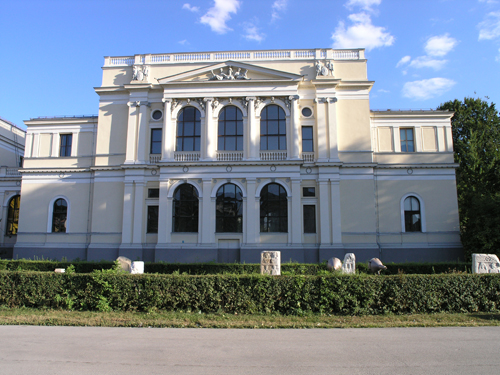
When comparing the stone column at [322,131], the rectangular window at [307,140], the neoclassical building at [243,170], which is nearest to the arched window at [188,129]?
the neoclassical building at [243,170]

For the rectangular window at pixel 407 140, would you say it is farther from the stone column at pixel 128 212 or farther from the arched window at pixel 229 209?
the stone column at pixel 128 212

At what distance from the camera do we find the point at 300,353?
871cm

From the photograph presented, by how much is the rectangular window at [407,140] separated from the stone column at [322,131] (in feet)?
23.2

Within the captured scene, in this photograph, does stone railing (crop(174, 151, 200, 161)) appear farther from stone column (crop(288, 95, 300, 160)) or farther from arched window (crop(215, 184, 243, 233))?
stone column (crop(288, 95, 300, 160))

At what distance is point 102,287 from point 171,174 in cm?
1638

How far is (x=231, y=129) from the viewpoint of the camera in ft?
98.2

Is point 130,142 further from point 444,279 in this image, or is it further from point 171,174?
point 444,279

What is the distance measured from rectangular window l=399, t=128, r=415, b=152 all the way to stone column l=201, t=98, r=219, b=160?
53.8ft

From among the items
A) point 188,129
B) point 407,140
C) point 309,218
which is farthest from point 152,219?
point 407,140

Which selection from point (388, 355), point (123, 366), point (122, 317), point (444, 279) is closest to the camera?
point (123, 366)

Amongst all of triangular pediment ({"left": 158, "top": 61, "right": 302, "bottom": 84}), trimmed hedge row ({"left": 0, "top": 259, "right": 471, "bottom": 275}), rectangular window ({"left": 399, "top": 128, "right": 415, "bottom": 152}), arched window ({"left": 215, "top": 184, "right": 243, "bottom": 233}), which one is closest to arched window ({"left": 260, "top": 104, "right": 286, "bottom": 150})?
triangular pediment ({"left": 158, "top": 61, "right": 302, "bottom": 84})

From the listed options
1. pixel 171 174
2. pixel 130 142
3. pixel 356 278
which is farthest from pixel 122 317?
pixel 130 142

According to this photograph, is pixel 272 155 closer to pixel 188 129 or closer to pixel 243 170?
pixel 243 170

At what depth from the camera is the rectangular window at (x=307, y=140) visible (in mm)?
30234
